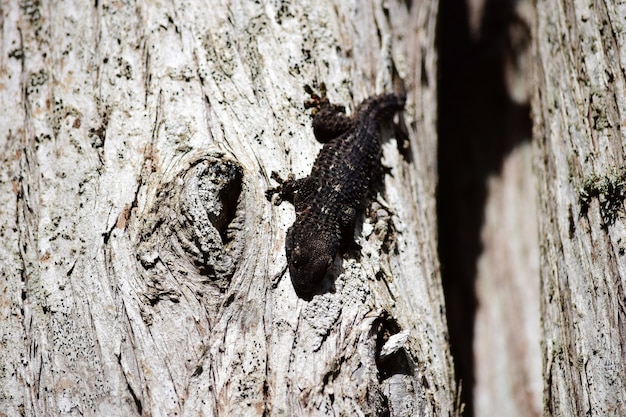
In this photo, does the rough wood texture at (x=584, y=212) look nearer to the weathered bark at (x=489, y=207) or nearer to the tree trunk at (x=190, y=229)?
the tree trunk at (x=190, y=229)

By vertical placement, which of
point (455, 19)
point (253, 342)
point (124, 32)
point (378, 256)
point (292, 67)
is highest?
point (455, 19)

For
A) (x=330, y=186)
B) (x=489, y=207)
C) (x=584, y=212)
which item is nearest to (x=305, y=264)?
(x=330, y=186)

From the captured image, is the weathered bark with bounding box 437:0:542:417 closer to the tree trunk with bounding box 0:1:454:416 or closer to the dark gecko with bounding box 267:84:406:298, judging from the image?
the tree trunk with bounding box 0:1:454:416

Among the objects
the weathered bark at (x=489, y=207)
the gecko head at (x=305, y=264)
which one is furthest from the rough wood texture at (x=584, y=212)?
the gecko head at (x=305, y=264)

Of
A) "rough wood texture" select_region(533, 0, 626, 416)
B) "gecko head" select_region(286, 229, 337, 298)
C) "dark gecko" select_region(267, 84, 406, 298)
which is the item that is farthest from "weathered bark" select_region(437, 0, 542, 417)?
"gecko head" select_region(286, 229, 337, 298)

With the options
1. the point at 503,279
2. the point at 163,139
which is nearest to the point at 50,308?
the point at 163,139

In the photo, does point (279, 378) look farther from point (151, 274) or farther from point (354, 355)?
point (151, 274)
